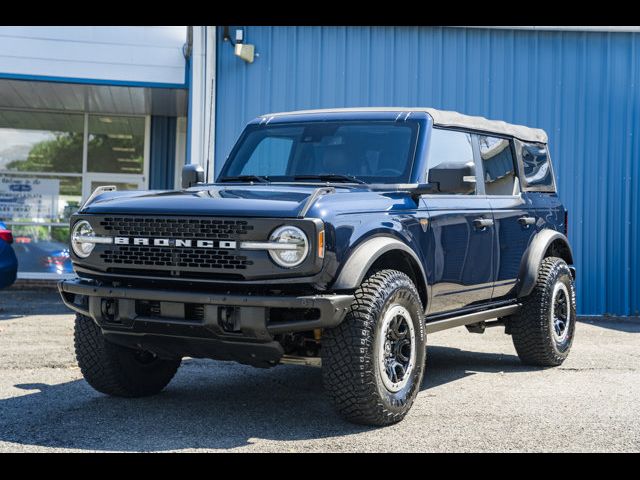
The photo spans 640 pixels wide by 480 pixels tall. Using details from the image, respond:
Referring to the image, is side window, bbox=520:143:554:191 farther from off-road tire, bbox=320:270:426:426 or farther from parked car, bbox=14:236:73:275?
parked car, bbox=14:236:73:275

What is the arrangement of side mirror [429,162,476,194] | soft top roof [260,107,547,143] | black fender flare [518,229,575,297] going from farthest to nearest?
black fender flare [518,229,575,297] < soft top roof [260,107,547,143] < side mirror [429,162,476,194]

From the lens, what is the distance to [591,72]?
480 inches

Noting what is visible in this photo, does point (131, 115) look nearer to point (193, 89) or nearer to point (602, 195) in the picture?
point (193, 89)

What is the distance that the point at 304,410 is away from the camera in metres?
5.32

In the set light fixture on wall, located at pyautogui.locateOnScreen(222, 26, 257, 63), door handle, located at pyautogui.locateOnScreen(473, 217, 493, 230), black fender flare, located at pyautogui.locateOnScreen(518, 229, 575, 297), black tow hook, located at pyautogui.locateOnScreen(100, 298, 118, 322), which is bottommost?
black tow hook, located at pyautogui.locateOnScreen(100, 298, 118, 322)

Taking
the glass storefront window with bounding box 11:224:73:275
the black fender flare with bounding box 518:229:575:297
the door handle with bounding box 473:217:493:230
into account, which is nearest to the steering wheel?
the door handle with bounding box 473:217:493:230

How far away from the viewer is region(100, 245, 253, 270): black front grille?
4.48 meters

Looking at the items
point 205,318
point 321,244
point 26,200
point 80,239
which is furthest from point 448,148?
point 26,200

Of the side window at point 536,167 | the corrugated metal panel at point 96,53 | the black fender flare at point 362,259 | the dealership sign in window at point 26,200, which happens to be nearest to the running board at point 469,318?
the black fender flare at point 362,259

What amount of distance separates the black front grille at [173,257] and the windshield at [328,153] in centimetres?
129

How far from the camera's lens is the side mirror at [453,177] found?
5.19 meters

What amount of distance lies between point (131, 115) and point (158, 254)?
11.9 m

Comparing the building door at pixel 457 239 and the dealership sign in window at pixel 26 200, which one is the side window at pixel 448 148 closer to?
the building door at pixel 457 239

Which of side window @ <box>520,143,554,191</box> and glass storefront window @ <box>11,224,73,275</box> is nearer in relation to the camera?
side window @ <box>520,143,554,191</box>
